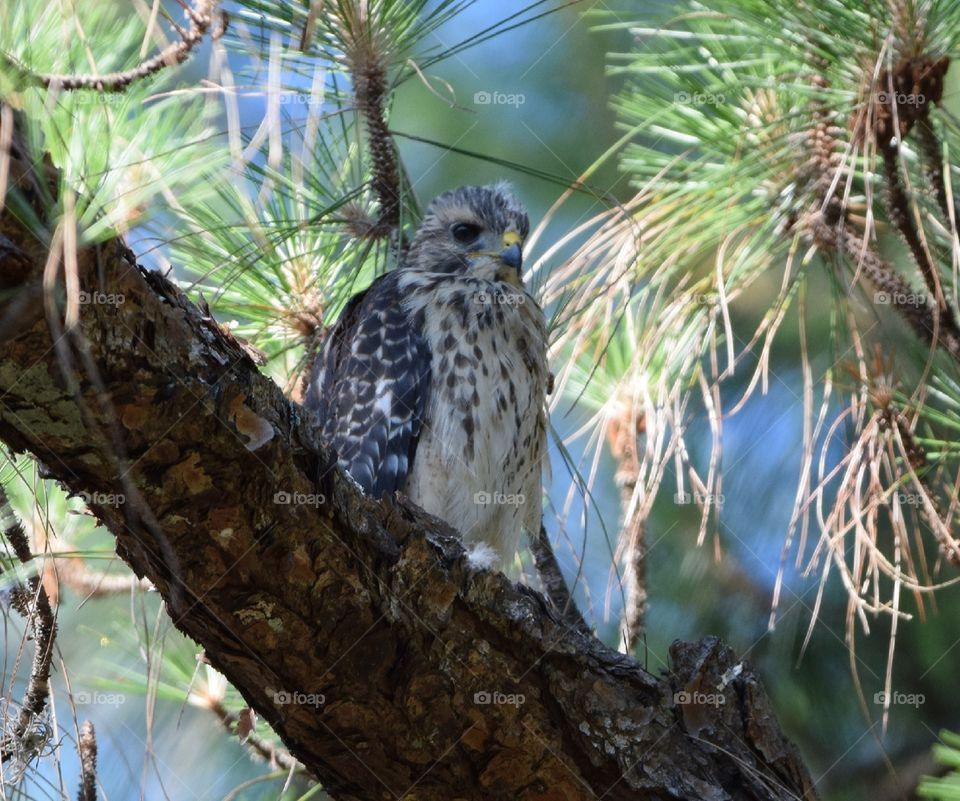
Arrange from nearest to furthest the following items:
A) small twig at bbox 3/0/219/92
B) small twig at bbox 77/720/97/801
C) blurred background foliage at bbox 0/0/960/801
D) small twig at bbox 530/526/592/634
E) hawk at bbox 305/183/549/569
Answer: small twig at bbox 3/0/219/92, blurred background foliage at bbox 0/0/960/801, small twig at bbox 77/720/97/801, small twig at bbox 530/526/592/634, hawk at bbox 305/183/549/569

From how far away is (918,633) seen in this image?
440 cm

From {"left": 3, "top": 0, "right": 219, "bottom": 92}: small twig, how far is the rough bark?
1.50 feet

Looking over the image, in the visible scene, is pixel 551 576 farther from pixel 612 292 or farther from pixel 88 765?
pixel 88 765

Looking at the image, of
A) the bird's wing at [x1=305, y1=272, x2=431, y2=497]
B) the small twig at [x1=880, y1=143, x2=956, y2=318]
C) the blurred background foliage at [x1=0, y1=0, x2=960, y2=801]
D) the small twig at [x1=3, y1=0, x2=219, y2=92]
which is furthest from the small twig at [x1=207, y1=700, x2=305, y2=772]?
the small twig at [x1=880, y1=143, x2=956, y2=318]

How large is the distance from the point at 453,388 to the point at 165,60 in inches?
73.9

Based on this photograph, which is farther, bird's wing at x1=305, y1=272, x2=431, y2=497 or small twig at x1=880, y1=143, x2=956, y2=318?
bird's wing at x1=305, y1=272, x2=431, y2=497

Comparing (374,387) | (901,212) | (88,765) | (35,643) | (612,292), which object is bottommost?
(88,765)

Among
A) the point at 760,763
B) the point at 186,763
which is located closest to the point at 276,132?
the point at 760,763

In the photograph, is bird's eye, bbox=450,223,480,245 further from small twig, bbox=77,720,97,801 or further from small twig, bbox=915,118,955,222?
small twig, bbox=77,720,97,801

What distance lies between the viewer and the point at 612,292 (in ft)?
11.6

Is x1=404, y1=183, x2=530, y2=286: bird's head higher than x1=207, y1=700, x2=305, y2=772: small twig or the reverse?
higher

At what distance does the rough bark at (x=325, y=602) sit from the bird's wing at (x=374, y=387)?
1303 mm

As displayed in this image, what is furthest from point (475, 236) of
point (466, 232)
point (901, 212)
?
point (901, 212)

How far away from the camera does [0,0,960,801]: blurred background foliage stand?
2418mm
